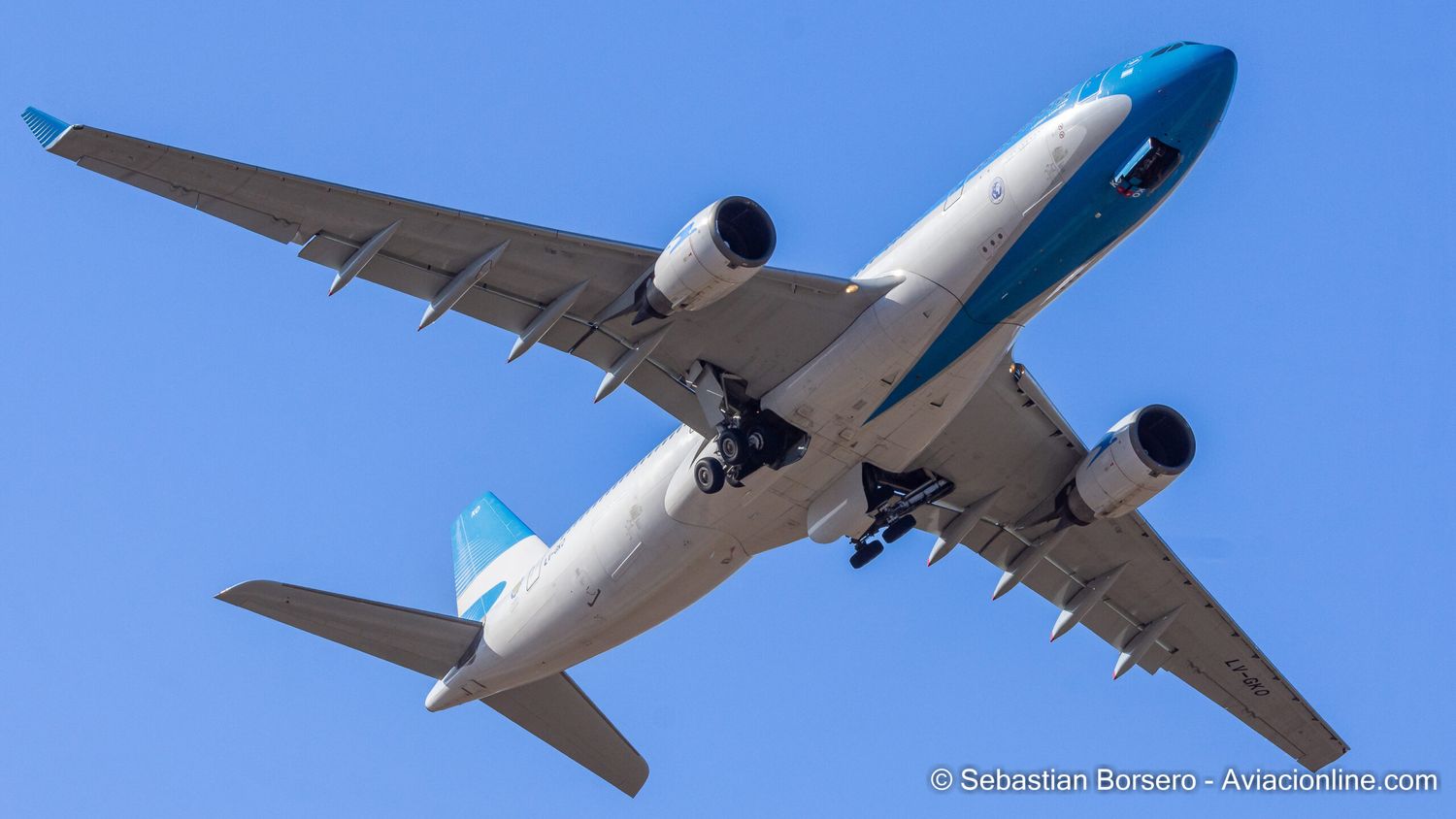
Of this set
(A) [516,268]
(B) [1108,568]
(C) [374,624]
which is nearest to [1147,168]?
(A) [516,268]

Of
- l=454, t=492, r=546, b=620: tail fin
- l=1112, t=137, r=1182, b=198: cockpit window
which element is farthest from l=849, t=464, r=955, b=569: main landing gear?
l=454, t=492, r=546, b=620: tail fin

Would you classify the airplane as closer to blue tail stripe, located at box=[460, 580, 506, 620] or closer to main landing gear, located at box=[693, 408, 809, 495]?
main landing gear, located at box=[693, 408, 809, 495]

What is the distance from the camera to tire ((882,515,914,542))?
29.7m

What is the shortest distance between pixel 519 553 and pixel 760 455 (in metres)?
9.76

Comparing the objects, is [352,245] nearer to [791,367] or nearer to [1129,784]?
[791,367]

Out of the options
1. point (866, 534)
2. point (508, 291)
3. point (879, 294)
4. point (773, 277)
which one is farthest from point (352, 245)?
point (866, 534)

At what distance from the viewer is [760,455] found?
2753 cm

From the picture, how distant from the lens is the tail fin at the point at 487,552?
35062 mm

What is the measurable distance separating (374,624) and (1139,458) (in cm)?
1468

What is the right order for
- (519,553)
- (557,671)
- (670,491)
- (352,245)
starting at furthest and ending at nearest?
(519,553) → (557,671) → (670,491) → (352,245)

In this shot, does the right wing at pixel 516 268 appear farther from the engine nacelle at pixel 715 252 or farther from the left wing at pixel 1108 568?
the left wing at pixel 1108 568

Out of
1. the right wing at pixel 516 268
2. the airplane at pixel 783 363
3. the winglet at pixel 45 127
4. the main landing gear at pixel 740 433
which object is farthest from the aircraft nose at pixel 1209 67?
the winglet at pixel 45 127

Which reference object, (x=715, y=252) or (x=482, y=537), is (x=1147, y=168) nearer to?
(x=715, y=252)

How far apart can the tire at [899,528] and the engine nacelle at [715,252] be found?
6317 mm
